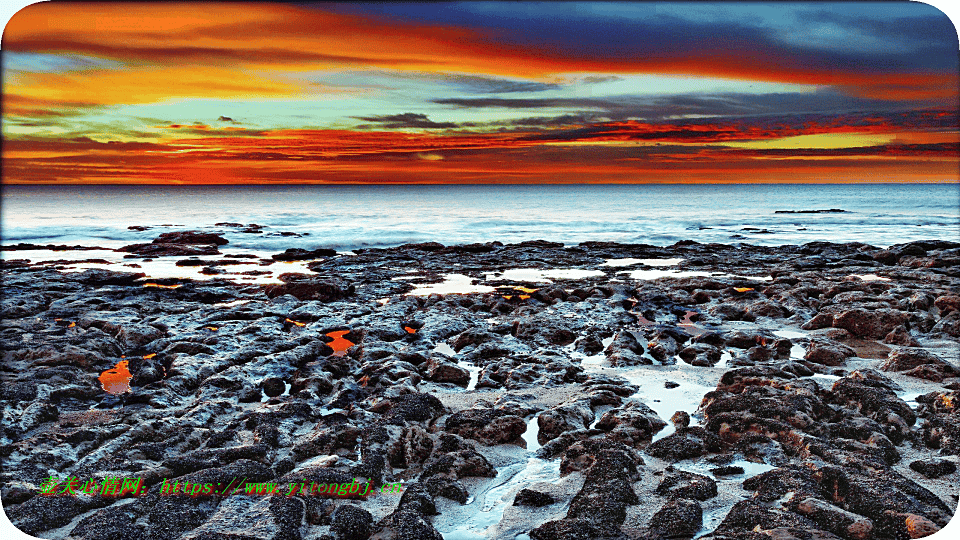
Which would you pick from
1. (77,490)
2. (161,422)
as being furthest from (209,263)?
(77,490)

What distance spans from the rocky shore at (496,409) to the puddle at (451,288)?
0.15m

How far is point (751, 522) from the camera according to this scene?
3613mm

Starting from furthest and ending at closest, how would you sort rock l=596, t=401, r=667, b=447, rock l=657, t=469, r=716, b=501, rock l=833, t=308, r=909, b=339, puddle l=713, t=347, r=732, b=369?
rock l=833, t=308, r=909, b=339 < puddle l=713, t=347, r=732, b=369 < rock l=596, t=401, r=667, b=447 < rock l=657, t=469, r=716, b=501

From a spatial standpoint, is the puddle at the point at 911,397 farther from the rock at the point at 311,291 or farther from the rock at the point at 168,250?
the rock at the point at 168,250

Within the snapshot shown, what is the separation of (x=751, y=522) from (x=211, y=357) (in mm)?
5992

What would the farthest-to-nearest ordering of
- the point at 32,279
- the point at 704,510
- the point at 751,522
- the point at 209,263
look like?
the point at 209,263 → the point at 32,279 → the point at 704,510 → the point at 751,522

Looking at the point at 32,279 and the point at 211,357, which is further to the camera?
the point at 32,279

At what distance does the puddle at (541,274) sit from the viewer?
13.7 m

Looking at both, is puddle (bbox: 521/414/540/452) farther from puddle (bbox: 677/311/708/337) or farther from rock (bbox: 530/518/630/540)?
puddle (bbox: 677/311/708/337)

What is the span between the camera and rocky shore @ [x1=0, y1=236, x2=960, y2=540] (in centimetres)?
381

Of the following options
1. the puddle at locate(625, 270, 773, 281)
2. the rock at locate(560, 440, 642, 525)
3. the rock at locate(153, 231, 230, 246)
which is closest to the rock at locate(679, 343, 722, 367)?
the rock at locate(560, 440, 642, 525)

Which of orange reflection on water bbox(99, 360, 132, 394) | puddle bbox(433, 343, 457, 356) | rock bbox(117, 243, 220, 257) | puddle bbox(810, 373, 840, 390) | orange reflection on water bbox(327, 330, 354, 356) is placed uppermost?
puddle bbox(810, 373, 840, 390)

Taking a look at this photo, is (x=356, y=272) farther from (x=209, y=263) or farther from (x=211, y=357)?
(x=211, y=357)

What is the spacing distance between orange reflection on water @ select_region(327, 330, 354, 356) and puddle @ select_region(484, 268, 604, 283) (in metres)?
5.02
